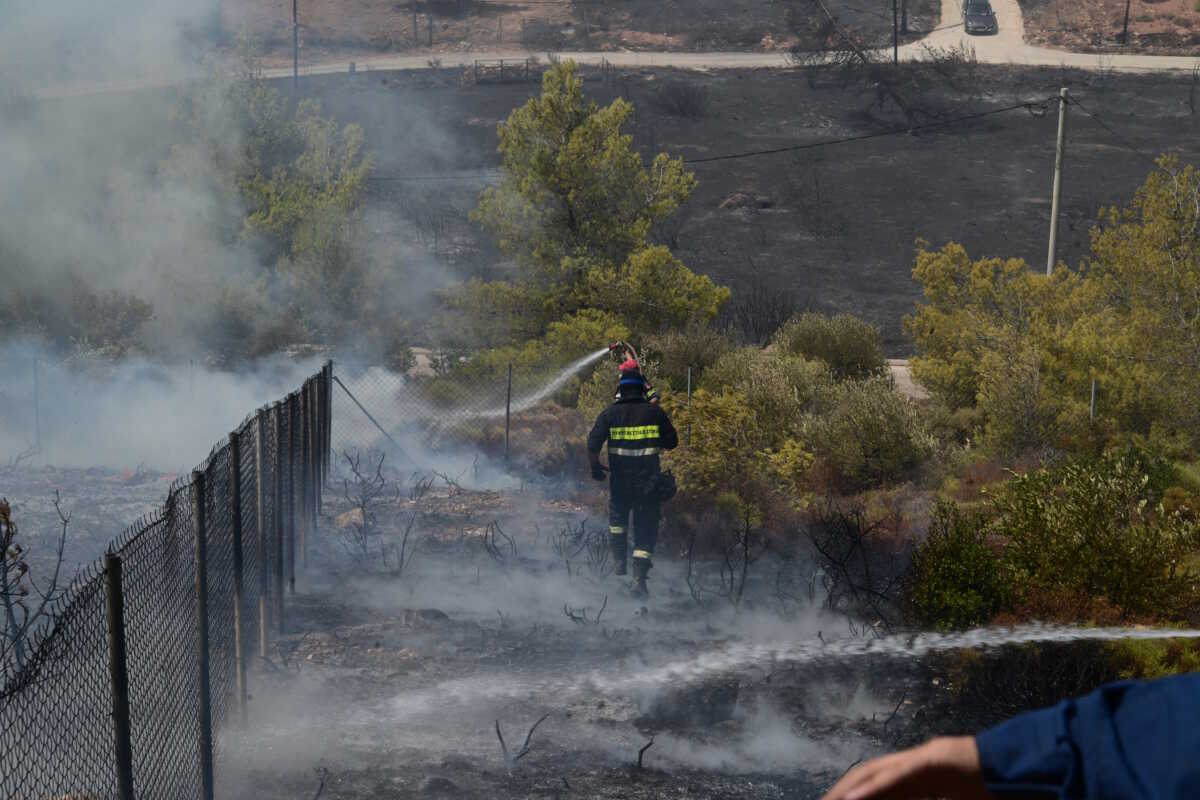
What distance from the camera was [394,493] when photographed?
1310 cm

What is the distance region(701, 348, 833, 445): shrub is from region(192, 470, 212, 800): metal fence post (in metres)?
8.34

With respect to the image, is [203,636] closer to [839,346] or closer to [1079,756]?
[1079,756]

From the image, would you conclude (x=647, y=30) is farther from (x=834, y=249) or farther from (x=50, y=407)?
(x=50, y=407)

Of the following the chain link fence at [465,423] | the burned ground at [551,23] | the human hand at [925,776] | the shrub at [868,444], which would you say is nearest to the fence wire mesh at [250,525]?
the human hand at [925,776]

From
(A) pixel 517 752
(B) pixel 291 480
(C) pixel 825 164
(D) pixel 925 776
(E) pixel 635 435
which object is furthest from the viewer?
(C) pixel 825 164

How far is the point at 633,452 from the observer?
9.55 meters

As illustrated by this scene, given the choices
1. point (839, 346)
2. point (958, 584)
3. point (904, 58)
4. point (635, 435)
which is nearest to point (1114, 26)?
point (904, 58)

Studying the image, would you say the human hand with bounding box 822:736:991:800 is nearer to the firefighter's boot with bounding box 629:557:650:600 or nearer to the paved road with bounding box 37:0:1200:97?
the firefighter's boot with bounding box 629:557:650:600

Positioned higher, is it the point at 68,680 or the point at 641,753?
the point at 68,680

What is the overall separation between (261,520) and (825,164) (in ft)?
140

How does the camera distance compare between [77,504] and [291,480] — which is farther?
[77,504]

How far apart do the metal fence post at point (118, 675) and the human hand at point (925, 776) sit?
2.79m

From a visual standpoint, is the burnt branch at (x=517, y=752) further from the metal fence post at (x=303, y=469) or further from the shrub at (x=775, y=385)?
the shrub at (x=775, y=385)

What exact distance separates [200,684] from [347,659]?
271 centimetres
